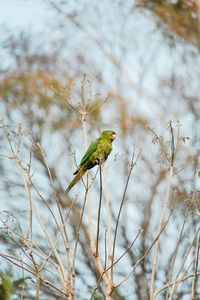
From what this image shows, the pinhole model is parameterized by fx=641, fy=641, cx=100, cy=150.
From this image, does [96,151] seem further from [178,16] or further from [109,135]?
[178,16]

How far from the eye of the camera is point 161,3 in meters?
11.0

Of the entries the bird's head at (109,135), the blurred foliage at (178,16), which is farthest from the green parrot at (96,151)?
the blurred foliage at (178,16)

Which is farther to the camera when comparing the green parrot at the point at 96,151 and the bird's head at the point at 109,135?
the bird's head at the point at 109,135

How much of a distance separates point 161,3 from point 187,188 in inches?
167

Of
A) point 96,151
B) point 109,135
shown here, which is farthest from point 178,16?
point 96,151

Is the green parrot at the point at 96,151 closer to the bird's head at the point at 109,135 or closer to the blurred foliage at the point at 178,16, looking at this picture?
the bird's head at the point at 109,135

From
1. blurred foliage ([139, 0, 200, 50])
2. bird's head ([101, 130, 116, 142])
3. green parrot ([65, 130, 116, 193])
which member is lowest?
green parrot ([65, 130, 116, 193])

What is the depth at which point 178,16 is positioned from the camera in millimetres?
10602

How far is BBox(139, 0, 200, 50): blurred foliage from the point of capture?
10.3m

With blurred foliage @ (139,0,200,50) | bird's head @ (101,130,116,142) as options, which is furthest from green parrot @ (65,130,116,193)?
blurred foliage @ (139,0,200,50)

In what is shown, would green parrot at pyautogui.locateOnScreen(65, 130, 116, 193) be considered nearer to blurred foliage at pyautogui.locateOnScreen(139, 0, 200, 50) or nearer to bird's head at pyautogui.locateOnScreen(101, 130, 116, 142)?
bird's head at pyautogui.locateOnScreen(101, 130, 116, 142)

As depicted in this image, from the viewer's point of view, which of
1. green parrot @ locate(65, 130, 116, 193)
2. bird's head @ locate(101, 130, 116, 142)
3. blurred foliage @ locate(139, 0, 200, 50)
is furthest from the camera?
blurred foliage @ locate(139, 0, 200, 50)

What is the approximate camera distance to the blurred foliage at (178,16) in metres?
10.3

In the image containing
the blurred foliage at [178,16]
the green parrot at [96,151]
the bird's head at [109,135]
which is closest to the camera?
the green parrot at [96,151]
